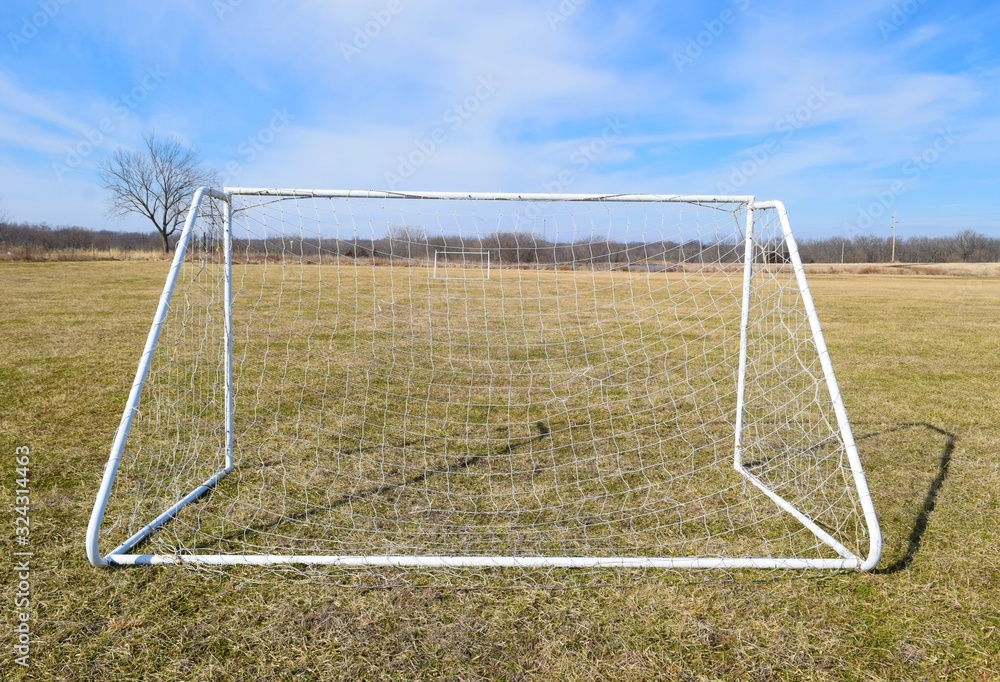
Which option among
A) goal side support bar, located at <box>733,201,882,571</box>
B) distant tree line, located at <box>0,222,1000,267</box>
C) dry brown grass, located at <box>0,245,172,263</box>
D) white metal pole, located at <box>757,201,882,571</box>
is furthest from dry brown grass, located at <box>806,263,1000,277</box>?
dry brown grass, located at <box>0,245,172,263</box>

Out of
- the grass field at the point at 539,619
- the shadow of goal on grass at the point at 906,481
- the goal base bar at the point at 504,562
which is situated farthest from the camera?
the shadow of goal on grass at the point at 906,481

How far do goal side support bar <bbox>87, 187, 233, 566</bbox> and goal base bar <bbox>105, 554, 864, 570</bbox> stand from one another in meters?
0.12

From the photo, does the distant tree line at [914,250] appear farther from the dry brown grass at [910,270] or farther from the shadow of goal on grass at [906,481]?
the shadow of goal on grass at [906,481]

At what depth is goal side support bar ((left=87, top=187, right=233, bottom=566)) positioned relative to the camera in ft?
8.20

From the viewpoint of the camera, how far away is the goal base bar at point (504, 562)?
8.54ft

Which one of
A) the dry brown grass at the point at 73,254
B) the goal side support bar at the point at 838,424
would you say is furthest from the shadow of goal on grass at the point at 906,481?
the dry brown grass at the point at 73,254

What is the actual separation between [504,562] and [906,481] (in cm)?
296

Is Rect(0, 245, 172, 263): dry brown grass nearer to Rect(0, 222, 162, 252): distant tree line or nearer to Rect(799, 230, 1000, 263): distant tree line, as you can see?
Rect(0, 222, 162, 252): distant tree line

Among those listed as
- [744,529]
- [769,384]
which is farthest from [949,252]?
[744,529]

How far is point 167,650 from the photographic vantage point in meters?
2.06

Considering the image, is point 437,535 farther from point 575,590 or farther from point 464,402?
point 464,402

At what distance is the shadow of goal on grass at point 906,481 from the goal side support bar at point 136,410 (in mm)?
3666

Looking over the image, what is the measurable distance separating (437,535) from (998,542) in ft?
10.0

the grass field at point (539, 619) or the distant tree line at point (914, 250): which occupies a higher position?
the distant tree line at point (914, 250)
